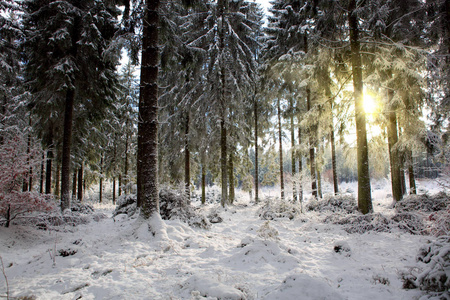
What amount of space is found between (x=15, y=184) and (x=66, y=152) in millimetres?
4759

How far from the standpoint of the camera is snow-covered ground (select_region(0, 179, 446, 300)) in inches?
109

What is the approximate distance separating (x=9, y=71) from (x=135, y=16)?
32.4 ft

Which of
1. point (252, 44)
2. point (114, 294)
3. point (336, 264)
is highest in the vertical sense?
point (252, 44)

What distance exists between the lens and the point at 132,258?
410 centimetres

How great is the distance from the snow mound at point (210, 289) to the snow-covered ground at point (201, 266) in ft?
0.04

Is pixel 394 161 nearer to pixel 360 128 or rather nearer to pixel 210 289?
pixel 360 128

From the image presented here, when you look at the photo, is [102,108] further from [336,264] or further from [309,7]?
[309,7]

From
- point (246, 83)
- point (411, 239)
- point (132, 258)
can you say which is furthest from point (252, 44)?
point (132, 258)

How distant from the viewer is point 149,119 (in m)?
6.12

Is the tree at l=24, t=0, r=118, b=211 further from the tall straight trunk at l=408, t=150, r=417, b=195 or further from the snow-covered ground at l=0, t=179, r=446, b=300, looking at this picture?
the tall straight trunk at l=408, t=150, r=417, b=195

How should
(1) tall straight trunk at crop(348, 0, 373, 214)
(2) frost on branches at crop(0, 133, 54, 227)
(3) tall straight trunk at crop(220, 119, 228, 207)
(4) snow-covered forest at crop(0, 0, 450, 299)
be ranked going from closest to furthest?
(4) snow-covered forest at crop(0, 0, 450, 299) → (2) frost on branches at crop(0, 133, 54, 227) → (1) tall straight trunk at crop(348, 0, 373, 214) → (3) tall straight trunk at crop(220, 119, 228, 207)

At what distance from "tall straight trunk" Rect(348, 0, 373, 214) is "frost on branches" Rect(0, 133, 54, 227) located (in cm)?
987

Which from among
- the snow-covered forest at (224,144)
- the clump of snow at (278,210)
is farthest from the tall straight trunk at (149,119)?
the clump of snow at (278,210)

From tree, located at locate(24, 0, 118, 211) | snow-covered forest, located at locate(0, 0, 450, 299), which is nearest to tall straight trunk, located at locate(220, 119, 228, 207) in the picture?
snow-covered forest, located at locate(0, 0, 450, 299)
